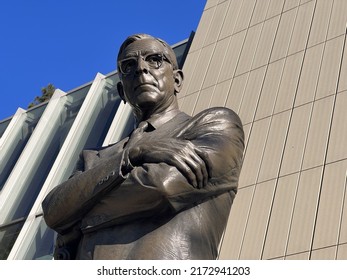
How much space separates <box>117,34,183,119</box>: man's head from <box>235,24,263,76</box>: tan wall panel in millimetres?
12662

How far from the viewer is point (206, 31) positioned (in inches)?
767

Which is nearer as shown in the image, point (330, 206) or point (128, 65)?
point (128, 65)

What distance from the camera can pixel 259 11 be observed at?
18.3 metres

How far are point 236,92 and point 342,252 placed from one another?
19.0ft

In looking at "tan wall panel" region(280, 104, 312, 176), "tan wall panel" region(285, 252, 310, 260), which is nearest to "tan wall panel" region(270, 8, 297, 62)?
"tan wall panel" region(280, 104, 312, 176)

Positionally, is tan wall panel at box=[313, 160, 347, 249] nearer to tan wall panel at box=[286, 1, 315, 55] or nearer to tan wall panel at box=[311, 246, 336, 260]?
tan wall panel at box=[311, 246, 336, 260]

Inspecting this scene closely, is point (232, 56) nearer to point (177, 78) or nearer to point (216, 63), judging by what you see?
point (216, 63)

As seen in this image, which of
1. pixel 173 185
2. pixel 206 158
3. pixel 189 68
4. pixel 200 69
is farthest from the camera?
pixel 189 68

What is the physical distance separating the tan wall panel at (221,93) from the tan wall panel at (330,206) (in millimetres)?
4053

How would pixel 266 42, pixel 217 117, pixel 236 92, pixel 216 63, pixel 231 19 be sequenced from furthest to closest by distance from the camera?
pixel 231 19
pixel 216 63
pixel 266 42
pixel 236 92
pixel 217 117

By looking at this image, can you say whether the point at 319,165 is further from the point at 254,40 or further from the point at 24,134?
the point at 24,134

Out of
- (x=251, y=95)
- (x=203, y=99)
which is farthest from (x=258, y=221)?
(x=203, y=99)

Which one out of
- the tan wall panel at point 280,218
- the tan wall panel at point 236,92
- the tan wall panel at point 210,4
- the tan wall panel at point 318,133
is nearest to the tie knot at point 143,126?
the tan wall panel at point 280,218
